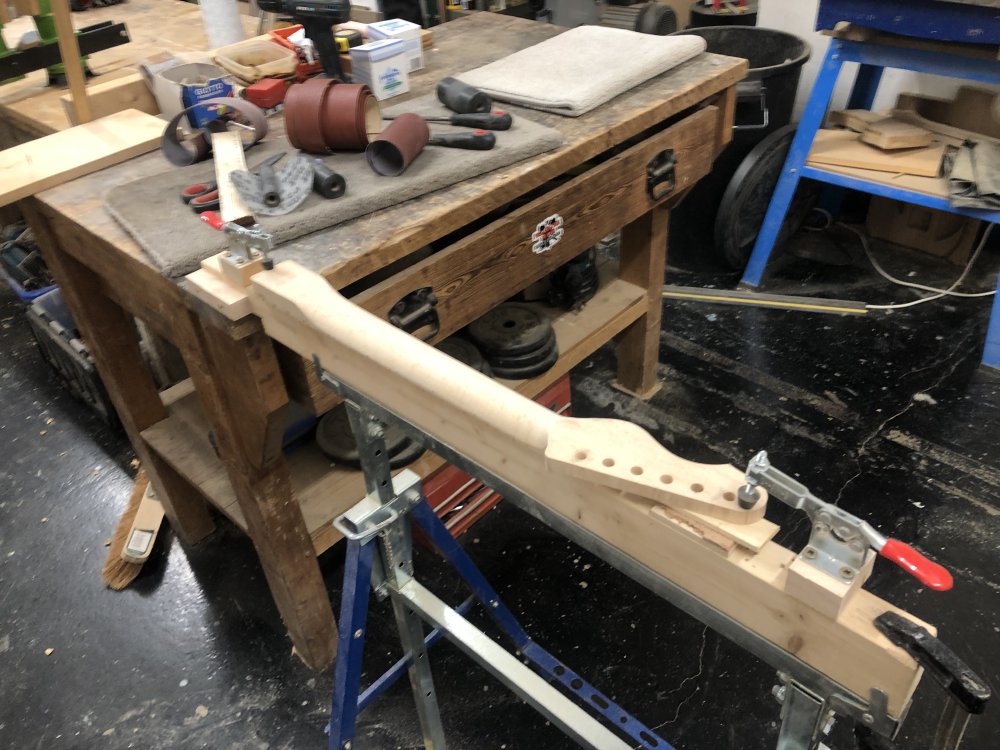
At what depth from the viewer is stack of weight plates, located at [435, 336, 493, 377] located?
1746 millimetres

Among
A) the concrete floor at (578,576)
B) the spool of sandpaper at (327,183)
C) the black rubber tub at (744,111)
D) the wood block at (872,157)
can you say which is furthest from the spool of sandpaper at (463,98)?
the wood block at (872,157)

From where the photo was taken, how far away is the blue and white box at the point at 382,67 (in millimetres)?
1552

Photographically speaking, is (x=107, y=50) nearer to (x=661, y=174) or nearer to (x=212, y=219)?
(x=212, y=219)

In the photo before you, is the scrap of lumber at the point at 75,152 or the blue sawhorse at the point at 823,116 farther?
the blue sawhorse at the point at 823,116

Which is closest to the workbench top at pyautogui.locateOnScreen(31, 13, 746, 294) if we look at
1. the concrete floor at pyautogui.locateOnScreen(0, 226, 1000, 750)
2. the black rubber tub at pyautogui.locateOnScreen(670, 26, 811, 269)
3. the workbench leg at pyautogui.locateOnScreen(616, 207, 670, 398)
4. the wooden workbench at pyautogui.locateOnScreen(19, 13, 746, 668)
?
the wooden workbench at pyautogui.locateOnScreen(19, 13, 746, 668)

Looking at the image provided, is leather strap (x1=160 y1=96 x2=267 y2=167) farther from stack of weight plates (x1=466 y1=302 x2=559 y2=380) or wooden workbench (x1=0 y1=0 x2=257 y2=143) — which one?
stack of weight plates (x1=466 y1=302 x2=559 y2=380)

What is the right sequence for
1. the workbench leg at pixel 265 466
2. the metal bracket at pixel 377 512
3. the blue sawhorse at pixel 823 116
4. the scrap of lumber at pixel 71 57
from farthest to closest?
the blue sawhorse at pixel 823 116, the scrap of lumber at pixel 71 57, the workbench leg at pixel 265 466, the metal bracket at pixel 377 512

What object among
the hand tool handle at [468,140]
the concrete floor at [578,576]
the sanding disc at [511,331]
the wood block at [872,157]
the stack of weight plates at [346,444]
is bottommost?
the concrete floor at [578,576]

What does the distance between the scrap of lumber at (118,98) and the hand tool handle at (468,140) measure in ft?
2.41

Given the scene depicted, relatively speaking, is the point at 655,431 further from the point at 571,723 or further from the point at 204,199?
the point at 204,199

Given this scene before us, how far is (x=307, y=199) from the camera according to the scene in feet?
3.96

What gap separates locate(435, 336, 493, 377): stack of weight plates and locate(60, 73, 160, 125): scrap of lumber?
0.82 metres

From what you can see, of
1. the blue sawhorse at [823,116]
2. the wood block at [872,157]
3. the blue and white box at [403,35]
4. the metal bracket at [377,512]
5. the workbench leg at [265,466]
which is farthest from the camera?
the wood block at [872,157]

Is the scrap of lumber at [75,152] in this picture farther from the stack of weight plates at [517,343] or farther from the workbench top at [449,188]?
the stack of weight plates at [517,343]
